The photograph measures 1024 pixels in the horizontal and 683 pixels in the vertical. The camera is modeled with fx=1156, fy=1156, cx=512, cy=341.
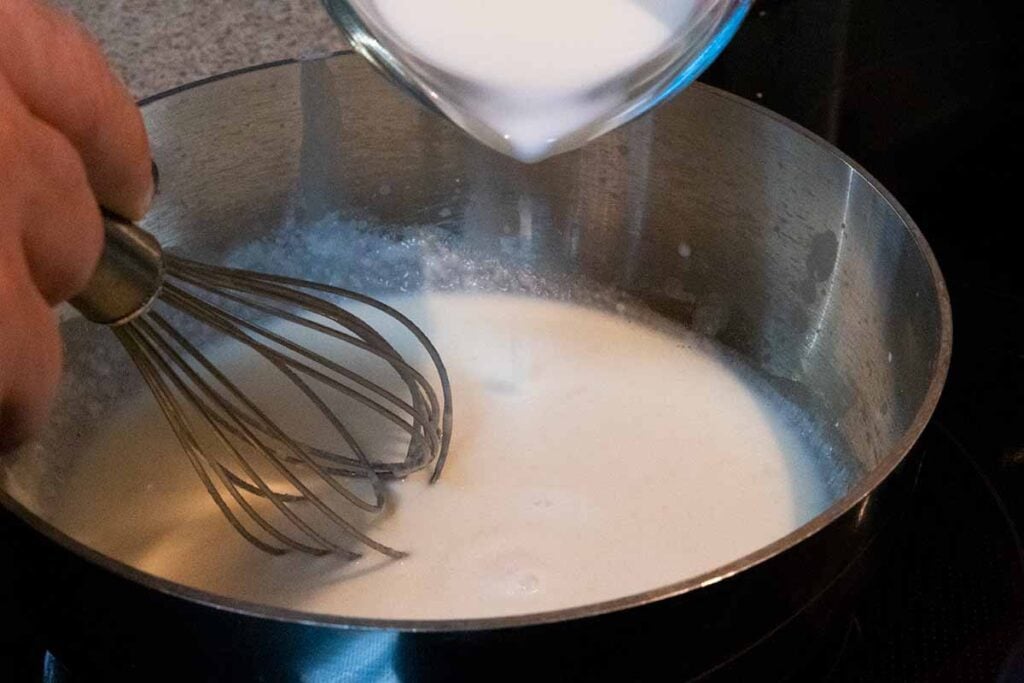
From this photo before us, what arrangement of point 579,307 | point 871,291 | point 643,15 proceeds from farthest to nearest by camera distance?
point 579,307 < point 871,291 < point 643,15

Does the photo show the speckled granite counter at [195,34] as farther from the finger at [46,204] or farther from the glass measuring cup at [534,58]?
the finger at [46,204]

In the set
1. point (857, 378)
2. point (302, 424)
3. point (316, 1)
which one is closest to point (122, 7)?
point (316, 1)

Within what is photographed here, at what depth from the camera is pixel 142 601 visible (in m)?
0.43

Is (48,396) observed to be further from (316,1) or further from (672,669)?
(316,1)

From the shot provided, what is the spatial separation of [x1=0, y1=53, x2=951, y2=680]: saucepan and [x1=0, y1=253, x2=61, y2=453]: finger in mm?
47

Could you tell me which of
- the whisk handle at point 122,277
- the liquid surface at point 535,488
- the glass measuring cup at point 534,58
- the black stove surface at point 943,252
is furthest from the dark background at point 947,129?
the whisk handle at point 122,277

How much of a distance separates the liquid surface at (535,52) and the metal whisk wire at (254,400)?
0.16 meters

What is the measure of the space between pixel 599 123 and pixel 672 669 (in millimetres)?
293

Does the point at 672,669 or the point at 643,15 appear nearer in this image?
the point at 672,669

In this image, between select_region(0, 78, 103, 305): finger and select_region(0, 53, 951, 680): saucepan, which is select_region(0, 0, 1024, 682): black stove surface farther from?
select_region(0, 78, 103, 305): finger

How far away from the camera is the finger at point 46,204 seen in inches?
15.8

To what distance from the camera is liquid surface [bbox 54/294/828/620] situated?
2.26 ft

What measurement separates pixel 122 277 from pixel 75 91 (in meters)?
0.11

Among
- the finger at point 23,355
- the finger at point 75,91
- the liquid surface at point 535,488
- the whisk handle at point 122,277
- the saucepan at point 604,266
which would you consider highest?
the finger at point 75,91
